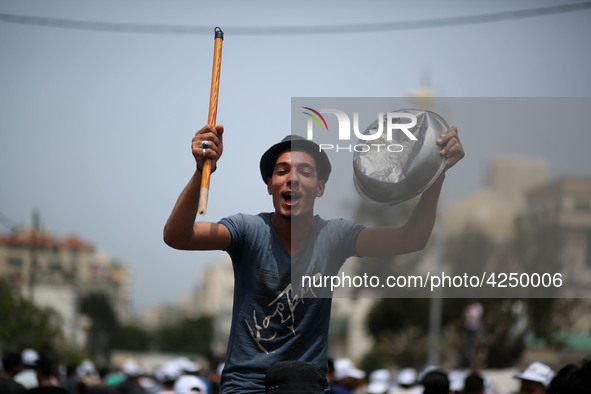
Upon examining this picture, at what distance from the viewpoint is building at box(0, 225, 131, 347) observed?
3566 inches

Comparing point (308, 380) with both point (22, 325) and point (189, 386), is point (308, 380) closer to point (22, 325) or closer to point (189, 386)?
point (189, 386)

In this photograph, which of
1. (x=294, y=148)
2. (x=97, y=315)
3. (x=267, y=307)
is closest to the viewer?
(x=267, y=307)

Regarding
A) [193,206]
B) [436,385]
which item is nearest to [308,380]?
[193,206]

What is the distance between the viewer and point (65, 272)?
412 ft

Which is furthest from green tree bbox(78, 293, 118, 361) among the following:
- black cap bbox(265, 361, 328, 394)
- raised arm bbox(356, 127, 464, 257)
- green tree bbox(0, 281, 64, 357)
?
black cap bbox(265, 361, 328, 394)

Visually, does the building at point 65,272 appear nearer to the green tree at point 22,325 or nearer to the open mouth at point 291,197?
the green tree at point 22,325

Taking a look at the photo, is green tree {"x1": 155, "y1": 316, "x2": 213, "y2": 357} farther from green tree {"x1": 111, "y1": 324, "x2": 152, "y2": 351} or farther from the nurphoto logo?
the nurphoto logo

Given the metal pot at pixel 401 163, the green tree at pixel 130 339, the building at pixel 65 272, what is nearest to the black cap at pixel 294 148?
the metal pot at pixel 401 163

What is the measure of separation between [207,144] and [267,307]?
789 millimetres

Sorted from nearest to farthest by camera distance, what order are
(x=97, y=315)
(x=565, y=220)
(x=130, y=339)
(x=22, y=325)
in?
1. (x=565, y=220)
2. (x=22, y=325)
3. (x=97, y=315)
4. (x=130, y=339)

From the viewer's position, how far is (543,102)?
14.5 ft

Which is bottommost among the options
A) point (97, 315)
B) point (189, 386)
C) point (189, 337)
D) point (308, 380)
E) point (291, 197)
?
point (189, 337)

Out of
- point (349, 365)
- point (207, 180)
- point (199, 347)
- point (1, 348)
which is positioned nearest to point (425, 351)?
point (1, 348)

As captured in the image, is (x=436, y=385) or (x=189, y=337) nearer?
(x=436, y=385)
